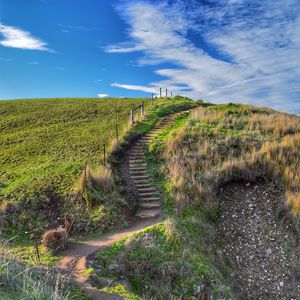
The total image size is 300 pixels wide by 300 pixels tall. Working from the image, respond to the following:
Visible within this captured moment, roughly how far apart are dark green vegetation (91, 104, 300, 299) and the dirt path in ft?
1.55

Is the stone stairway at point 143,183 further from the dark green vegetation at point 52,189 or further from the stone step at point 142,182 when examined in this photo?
the dark green vegetation at point 52,189

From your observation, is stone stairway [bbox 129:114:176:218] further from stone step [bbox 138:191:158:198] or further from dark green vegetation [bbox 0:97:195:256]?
dark green vegetation [bbox 0:97:195:256]

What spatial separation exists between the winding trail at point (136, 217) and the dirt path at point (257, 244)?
3135 millimetres

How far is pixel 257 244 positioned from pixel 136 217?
5.07 m

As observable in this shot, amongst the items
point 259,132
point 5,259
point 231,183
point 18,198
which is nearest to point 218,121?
point 259,132

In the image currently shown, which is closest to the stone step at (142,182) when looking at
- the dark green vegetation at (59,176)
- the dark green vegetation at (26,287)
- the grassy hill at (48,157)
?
the dark green vegetation at (59,176)

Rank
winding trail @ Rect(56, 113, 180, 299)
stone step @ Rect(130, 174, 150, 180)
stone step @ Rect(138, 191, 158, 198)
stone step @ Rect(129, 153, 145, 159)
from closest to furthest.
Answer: winding trail @ Rect(56, 113, 180, 299)
stone step @ Rect(138, 191, 158, 198)
stone step @ Rect(130, 174, 150, 180)
stone step @ Rect(129, 153, 145, 159)

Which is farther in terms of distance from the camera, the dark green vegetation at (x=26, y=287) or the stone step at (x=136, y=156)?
the stone step at (x=136, y=156)

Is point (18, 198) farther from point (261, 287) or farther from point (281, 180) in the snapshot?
point (281, 180)

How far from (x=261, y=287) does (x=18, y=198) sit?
34.9ft

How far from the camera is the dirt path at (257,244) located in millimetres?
11930

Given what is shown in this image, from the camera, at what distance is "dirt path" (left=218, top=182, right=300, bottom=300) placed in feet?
39.1

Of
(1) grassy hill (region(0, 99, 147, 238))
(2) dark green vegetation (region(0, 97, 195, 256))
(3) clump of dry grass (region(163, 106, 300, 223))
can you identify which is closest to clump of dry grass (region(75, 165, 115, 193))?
(2) dark green vegetation (region(0, 97, 195, 256))

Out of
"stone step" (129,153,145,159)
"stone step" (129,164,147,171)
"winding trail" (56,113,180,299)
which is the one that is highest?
"stone step" (129,153,145,159)
